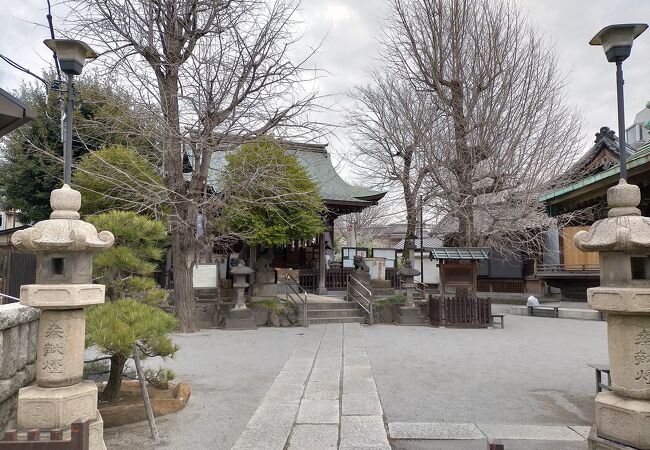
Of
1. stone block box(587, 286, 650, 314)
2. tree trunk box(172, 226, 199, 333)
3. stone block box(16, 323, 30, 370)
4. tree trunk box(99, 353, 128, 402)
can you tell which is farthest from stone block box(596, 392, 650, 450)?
tree trunk box(172, 226, 199, 333)

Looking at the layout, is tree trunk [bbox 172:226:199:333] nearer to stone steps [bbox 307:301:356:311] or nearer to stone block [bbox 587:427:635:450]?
stone steps [bbox 307:301:356:311]

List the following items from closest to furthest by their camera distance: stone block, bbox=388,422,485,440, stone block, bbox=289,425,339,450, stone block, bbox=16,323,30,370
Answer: stone block, bbox=16,323,30,370, stone block, bbox=289,425,339,450, stone block, bbox=388,422,485,440

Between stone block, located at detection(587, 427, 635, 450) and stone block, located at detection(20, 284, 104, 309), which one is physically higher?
stone block, located at detection(20, 284, 104, 309)

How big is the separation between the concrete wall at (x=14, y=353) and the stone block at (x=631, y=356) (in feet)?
15.9

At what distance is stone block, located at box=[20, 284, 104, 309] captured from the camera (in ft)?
10.6

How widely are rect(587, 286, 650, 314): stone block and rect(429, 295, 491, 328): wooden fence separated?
942 centimetres

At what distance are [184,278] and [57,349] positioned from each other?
24.6ft

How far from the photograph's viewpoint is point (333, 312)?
43.5 feet

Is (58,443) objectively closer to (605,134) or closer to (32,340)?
(32,340)

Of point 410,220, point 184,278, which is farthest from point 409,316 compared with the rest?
point 184,278

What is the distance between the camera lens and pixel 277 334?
10.7 metres

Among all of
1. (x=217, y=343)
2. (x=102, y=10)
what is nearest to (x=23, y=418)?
(x=217, y=343)

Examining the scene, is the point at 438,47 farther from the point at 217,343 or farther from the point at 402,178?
the point at 217,343

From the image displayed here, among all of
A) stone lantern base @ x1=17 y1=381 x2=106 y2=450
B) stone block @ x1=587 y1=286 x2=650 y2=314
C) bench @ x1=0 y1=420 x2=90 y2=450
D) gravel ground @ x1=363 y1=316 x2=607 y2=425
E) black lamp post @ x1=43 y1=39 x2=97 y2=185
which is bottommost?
gravel ground @ x1=363 y1=316 x2=607 y2=425
